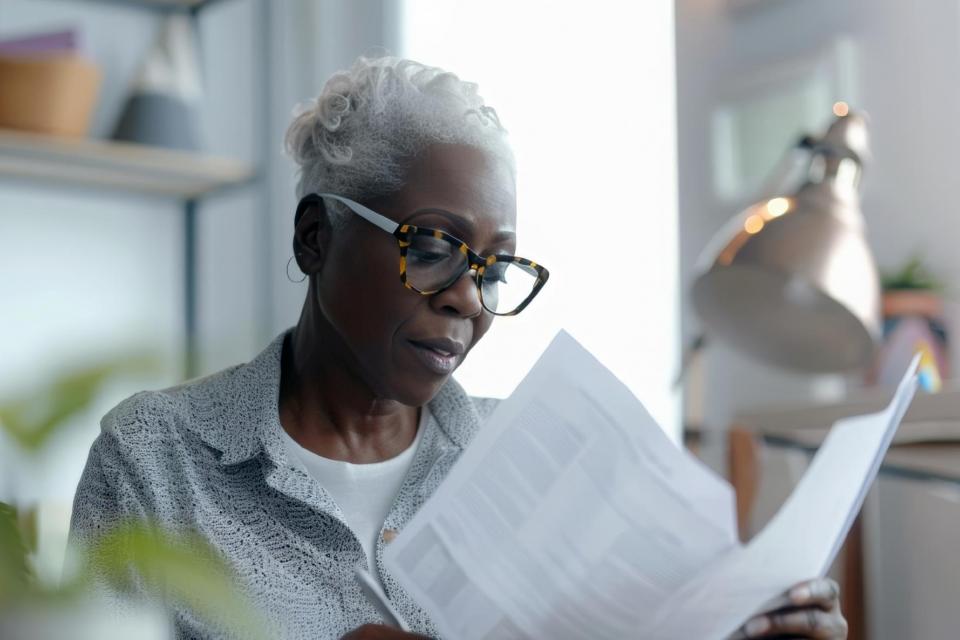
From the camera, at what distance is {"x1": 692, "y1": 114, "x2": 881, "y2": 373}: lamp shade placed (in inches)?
67.8

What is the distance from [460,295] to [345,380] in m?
0.18

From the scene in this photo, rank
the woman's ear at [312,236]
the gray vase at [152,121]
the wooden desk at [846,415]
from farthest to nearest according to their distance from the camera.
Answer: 1. the gray vase at [152,121]
2. the wooden desk at [846,415]
3. the woman's ear at [312,236]

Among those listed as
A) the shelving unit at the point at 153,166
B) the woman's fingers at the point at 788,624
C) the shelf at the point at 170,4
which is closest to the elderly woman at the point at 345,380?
the woman's fingers at the point at 788,624

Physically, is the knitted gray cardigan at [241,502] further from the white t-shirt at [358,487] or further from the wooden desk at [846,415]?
the wooden desk at [846,415]

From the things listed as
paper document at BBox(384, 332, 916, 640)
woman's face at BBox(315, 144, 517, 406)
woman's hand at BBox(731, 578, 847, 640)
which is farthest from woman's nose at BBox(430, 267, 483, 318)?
woman's hand at BBox(731, 578, 847, 640)

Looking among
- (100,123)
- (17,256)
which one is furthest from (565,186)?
(17,256)

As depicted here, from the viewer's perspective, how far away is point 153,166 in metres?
2.18

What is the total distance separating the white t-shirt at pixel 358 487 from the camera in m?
1.12

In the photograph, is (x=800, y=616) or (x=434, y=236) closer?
(x=800, y=616)

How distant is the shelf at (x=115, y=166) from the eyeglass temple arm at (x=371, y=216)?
115 cm

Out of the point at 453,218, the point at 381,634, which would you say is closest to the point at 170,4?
the point at 453,218

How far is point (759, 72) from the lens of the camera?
2881 millimetres

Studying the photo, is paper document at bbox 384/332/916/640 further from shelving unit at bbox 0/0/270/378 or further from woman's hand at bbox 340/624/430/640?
shelving unit at bbox 0/0/270/378

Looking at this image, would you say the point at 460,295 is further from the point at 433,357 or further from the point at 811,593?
the point at 811,593
